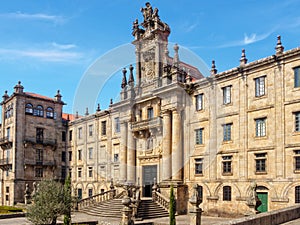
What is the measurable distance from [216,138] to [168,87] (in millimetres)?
6469

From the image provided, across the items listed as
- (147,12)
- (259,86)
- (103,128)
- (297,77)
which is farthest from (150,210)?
(147,12)

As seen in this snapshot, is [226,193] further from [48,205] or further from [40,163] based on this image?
[40,163]

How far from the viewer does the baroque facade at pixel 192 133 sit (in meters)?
25.9

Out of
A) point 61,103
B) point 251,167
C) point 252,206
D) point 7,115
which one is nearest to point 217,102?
point 251,167

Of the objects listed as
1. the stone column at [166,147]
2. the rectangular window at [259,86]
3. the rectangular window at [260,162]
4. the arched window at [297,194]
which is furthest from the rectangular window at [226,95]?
the arched window at [297,194]

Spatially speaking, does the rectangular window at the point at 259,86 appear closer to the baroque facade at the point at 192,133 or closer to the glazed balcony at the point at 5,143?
the baroque facade at the point at 192,133

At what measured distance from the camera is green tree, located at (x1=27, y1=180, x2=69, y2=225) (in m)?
22.3

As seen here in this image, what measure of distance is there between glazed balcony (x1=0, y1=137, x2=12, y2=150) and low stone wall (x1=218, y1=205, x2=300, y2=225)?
38180 mm

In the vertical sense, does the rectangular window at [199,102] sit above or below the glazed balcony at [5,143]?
above

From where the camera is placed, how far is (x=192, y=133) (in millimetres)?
32344

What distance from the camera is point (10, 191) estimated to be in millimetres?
46812

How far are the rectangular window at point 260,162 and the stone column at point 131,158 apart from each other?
47.6 feet

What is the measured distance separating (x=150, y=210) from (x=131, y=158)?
9059 mm

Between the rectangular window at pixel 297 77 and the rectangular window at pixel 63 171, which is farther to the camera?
the rectangular window at pixel 63 171
